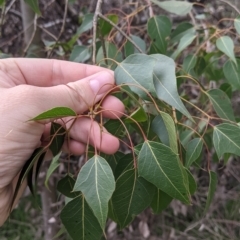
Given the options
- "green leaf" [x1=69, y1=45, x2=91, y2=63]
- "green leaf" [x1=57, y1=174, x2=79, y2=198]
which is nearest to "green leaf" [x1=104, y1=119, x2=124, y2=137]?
"green leaf" [x1=57, y1=174, x2=79, y2=198]

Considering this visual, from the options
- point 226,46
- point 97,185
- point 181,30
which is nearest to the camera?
point 97,185

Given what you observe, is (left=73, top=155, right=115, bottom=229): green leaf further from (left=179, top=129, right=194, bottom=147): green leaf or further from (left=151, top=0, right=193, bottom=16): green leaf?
(left=151, top=0, right=193, bottom=16): green leaf

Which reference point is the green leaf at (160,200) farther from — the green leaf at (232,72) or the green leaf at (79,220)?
the green leaf at (232,72)

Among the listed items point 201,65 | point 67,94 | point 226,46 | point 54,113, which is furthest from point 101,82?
point 201,65

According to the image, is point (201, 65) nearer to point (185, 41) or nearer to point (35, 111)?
point (185, 41)

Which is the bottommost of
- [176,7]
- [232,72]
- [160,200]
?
[160,200]

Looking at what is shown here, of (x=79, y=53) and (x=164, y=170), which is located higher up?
(x=164, y=170)
